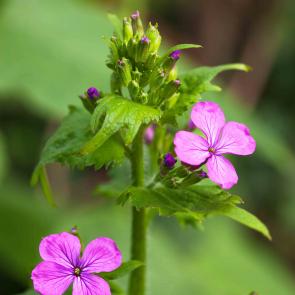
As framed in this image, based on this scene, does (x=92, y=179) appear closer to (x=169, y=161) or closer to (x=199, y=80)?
(x=199, y=80)

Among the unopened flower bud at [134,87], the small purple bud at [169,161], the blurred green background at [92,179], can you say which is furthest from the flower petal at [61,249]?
the blurred green background at [92,179]

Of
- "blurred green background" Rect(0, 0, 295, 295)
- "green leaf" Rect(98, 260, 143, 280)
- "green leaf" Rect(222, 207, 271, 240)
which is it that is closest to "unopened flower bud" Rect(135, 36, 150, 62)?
"green leaf" Rect(222, 207, 271, 240)

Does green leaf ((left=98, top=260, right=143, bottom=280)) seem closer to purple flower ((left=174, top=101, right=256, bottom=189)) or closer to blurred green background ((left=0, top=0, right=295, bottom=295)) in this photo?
purple flower ((left=174, top=101, right=256, bottom=189))

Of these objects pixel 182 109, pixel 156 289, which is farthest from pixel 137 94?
pixel 156 289

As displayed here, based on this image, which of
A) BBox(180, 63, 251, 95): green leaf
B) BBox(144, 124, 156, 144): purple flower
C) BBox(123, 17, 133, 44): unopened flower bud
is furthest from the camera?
BBox(144, 124, 156, 144): purple flower

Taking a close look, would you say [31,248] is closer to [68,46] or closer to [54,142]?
[68,46]

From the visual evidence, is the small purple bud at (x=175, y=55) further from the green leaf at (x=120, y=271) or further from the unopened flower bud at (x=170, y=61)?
the green leaf at (x=120, y=271)
